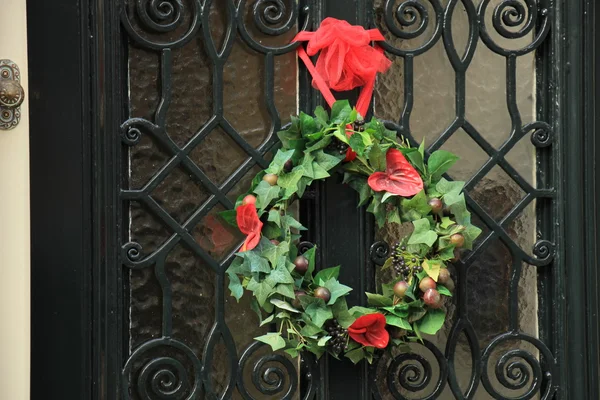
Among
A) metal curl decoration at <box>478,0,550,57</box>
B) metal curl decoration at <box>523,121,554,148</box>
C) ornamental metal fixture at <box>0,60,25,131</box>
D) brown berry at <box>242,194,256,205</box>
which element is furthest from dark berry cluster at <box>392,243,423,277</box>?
ornamental metal fixture at <box>0,60,25,131</box>

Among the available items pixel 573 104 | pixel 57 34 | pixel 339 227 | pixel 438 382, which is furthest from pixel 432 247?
pixel 57 34

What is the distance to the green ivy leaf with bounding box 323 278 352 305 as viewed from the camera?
6.45ft

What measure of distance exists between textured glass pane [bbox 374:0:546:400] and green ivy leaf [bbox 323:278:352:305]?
0.73 feet

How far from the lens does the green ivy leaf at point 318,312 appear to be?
1.93m

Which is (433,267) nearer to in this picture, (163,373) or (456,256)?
(456,256)

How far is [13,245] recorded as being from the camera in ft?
6.29

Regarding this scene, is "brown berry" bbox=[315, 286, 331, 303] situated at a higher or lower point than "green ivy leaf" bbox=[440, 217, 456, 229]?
lower

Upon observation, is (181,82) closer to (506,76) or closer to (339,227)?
(339,227)

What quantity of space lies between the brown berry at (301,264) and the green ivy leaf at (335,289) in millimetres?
53

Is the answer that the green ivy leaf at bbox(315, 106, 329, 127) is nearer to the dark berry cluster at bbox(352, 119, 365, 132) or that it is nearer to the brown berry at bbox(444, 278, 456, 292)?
the dark berry cluster at bbox(352, 119, 365, 132)

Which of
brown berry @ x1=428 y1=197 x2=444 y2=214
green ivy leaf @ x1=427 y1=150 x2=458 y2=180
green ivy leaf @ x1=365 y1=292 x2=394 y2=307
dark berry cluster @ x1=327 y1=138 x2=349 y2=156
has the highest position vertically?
dark berry cluster @ x1=327 y1=138 x2=349 y2=156

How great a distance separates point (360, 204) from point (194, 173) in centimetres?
36

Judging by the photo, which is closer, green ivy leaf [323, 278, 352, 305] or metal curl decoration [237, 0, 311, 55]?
green ivy leaf [323, 278, 352, 305]

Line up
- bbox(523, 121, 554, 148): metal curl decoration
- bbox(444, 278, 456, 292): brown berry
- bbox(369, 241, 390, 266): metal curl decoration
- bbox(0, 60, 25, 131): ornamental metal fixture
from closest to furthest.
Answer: bbox(0, 60, 25, 131): ornamental metal fixture < bbox(444, 278, 456, 292): brown berry < bbox(369, 241, 390, 266): metal curl decoration < bbox(523, 121, 554, 148): metal curl decoration
